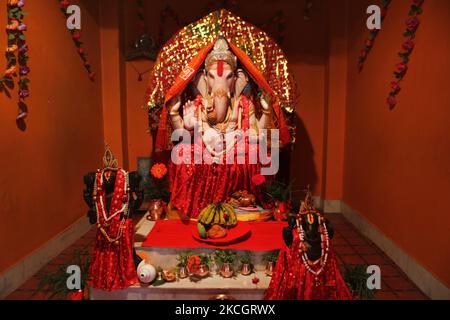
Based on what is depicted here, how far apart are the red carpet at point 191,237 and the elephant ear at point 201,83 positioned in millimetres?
1662

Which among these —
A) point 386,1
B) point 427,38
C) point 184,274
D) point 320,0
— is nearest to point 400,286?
point 184,274

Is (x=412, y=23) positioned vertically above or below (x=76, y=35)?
below

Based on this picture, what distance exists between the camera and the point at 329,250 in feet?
9.16

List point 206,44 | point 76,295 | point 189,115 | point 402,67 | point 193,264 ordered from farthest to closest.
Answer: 1. point 206,44
2. point 189,115
3. point 402,67
4. point 193,264
5. point 76,295

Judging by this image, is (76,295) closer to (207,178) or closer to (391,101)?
(207,178)

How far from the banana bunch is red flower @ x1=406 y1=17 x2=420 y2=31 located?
236cm

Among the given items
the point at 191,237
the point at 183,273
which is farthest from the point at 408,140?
the point at 183,273

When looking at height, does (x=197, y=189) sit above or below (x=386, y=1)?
below

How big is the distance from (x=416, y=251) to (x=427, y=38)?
6.10 ft

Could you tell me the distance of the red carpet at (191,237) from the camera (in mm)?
3557

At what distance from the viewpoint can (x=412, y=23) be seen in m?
3.48

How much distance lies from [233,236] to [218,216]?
9.7 inches

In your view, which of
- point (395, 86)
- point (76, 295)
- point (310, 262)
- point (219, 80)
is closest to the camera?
point (310, 262)

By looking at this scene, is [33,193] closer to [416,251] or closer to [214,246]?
[214,246]
